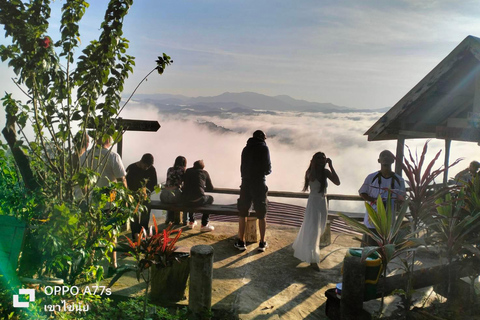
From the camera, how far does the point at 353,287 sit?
3.88m

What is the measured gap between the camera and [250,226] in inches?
274

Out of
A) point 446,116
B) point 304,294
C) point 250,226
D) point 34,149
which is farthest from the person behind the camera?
point 250,226

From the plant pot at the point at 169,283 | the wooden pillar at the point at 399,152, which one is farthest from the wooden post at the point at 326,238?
the plant pot at the point at 169,283

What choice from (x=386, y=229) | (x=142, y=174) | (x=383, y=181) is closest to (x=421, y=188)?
(x=386, y=229)

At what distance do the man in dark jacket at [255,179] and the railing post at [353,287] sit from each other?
105 inches

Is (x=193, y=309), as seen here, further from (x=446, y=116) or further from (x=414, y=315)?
(x=446, y=116)

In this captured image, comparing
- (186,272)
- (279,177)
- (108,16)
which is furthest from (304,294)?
(279,177)

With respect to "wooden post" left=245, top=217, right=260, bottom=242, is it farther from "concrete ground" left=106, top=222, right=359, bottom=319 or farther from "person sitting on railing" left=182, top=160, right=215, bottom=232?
"person sitting on railing" left=182, top=160, right=215, bottom=232

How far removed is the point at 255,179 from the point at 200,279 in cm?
251

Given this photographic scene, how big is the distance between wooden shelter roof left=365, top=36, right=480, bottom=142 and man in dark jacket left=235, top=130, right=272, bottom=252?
1537mm

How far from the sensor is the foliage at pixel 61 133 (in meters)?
3.33

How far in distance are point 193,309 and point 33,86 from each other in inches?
97.9

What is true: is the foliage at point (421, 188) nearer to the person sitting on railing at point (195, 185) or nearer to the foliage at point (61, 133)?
the foliage at point (61, 133)

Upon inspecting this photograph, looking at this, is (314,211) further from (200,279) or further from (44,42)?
(44,42)
